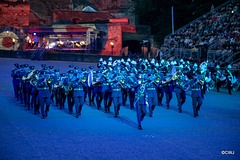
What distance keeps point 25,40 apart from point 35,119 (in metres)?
37.0

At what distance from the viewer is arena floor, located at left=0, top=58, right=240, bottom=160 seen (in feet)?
28.9

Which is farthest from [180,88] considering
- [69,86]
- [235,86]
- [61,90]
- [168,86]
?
[235,86]

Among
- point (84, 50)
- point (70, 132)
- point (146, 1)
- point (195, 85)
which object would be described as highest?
point (146, 1)

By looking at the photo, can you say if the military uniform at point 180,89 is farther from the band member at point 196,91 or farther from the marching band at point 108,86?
the band member at point 196,91

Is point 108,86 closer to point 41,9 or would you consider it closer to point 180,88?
point 180,88

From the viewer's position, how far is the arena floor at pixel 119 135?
28.9ft

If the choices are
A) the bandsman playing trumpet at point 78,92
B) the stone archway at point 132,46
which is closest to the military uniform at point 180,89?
the bandsman playing trumpet at point 78,92

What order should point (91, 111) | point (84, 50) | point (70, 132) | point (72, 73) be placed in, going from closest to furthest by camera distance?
point (70, 132), point (72, 73), point (91, 111), point (84, 50)

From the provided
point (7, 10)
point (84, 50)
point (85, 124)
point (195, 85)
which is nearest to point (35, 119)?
point (85, 124)

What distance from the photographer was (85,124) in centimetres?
1274

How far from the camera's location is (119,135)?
1094cm

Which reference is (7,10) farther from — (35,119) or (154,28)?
(35,119)

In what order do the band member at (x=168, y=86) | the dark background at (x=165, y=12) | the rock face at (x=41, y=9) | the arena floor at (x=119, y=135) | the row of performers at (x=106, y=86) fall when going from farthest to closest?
the rock face at (x=41, y=9) → the dark background at (x=165, y=12) → the band member at (x=168, y=86) → the row of performers at (x=106, y=86) → the arena floor at (x=119, y=135)

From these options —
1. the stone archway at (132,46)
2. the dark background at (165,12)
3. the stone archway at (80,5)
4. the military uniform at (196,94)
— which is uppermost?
the stone archway at (80,5)
